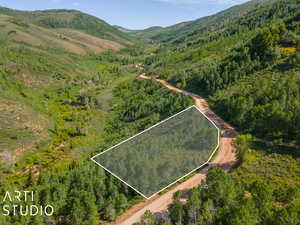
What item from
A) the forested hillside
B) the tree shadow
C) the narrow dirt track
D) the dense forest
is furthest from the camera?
the tree shadow

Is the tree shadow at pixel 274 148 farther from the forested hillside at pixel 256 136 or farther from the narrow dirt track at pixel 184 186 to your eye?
the narrow dirt track at pixel 184 186

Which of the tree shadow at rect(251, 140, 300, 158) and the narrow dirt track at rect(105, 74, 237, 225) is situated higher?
the tree shadow at rect(251, 140, 300, 158)

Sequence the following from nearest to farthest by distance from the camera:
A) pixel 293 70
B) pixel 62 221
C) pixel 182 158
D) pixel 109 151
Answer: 1. pixel 109 151
2. pixel 182 158
3. pixel 62 221
4. pixel 293 70

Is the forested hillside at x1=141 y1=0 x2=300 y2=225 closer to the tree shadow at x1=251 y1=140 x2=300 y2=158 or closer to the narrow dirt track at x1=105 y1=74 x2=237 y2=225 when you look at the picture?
the tree shadow at x1=251 y1=140 x2=300 y2=158

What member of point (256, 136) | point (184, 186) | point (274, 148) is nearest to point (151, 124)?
point (256, 136)

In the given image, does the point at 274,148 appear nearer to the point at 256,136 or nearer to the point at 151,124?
the point at 256,136

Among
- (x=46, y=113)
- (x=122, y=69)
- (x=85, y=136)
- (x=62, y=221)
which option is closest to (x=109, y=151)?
(x=62, y=221)

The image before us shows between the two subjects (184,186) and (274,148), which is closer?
(184,186)

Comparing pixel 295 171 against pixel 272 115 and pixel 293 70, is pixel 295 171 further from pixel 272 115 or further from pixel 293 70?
pixel 293 70

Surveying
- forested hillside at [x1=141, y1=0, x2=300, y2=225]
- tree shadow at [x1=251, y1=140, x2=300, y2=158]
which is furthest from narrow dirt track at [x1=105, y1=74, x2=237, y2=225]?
tree shadow at [x1=251, y1=140, x2=300, y2=158]

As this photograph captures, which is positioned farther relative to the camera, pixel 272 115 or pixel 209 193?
pixel 272 115

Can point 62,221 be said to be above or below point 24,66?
below
